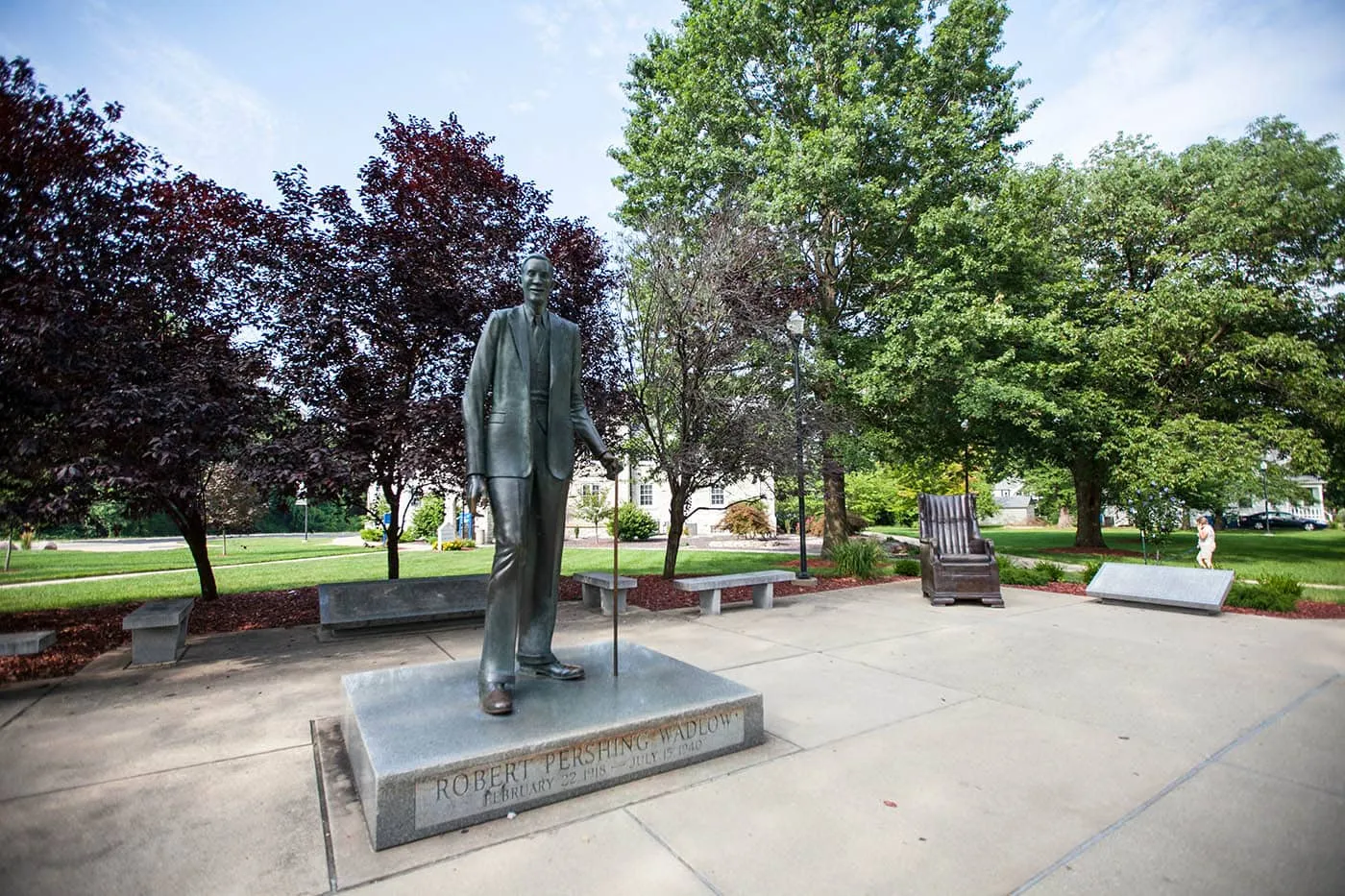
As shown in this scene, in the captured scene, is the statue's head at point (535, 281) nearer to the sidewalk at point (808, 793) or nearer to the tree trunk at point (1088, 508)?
the sidewalk at point (808, 793)

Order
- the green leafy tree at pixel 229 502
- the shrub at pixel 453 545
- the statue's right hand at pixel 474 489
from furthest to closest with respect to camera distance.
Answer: the shrub at pixel 453 545 → the green leafy tree at pixel 229 502 → the statue's right hand at pixel 474 489

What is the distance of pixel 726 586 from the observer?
8.92 metres

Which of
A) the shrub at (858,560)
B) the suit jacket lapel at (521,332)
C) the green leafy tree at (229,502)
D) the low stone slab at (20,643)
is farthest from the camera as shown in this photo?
the green leafy tree at (229,502)

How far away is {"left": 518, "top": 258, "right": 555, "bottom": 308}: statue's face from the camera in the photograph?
4.18 m

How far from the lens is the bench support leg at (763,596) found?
9477 millimetres

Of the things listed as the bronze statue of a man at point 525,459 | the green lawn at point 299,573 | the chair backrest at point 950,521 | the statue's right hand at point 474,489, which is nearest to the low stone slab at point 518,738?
the bronze statue of a man at point 525,459

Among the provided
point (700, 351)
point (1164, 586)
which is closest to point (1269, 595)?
point (1164, 586)

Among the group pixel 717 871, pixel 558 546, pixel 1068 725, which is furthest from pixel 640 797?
pixel 1068 725

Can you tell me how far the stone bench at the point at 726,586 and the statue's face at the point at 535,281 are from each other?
4.90 meters

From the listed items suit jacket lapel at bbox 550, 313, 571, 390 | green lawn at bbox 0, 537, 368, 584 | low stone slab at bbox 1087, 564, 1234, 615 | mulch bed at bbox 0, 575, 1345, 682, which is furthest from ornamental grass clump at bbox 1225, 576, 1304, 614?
green lawn at bbox 0, 537, 368, 584

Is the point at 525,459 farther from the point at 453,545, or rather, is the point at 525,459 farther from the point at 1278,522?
the point at 1278,522

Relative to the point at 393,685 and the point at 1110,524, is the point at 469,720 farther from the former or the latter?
the point at 1110,524

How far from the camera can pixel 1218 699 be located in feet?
16.0

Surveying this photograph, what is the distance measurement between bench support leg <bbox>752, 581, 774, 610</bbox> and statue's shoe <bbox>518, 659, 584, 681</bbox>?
5.49 metres
